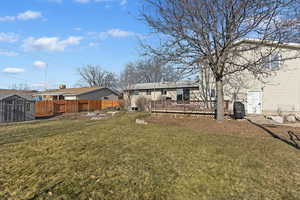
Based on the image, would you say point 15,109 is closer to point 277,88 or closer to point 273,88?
→ point 273,88

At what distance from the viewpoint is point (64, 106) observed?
20.3 m

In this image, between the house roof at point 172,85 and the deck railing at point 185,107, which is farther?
the house roof at point 172,85

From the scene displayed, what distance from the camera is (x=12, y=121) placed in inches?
535

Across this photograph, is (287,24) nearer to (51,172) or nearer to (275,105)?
(275,105)

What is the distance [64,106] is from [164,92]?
46.2ft

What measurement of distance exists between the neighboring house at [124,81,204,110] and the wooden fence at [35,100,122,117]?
189 inches

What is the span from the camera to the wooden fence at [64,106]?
1758 centimetres

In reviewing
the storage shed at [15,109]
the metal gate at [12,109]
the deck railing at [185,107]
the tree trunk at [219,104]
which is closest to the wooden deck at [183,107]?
the deck railing at [185,107]

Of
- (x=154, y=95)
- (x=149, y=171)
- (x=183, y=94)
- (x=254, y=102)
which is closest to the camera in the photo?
(x=149, y=171)

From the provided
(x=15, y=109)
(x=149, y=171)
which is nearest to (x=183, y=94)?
(x=15, y=109)

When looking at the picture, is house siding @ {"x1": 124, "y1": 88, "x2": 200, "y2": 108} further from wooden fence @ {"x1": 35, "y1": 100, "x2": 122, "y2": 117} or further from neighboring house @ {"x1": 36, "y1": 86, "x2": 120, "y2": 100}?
neighboring house @ {"x1": 36, "y1": 86, "x2": 120, "y2": 100}

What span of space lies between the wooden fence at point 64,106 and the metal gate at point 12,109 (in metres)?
2.60

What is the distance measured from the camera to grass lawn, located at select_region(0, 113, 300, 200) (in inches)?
108

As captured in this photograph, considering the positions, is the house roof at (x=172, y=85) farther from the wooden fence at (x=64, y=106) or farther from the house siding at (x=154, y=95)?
the wooden fence at (x=64, y=106)
